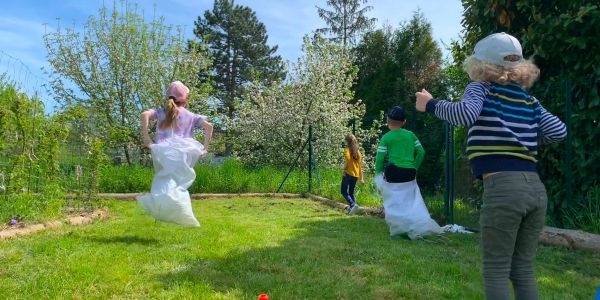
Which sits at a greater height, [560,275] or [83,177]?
[83,177]

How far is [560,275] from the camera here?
13.4 ft

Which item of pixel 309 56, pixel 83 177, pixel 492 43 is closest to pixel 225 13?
pixel 309 56

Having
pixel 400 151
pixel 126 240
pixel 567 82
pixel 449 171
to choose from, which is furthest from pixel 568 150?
pixel 126 240

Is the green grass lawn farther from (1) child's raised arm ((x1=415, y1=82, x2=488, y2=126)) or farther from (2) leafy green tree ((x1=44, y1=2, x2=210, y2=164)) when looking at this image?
(2) leafy green tree ((x1=44, y1=2, x2=210, y2=164))

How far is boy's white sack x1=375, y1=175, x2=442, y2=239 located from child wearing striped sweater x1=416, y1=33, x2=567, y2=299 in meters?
3.08

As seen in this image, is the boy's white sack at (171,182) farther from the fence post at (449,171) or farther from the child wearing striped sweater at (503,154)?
the fence post at (449,171)

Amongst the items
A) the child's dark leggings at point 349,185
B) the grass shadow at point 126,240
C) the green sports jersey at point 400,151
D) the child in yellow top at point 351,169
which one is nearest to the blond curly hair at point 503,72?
the green sports jersey at point 400,151

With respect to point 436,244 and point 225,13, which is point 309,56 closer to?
point 436,244

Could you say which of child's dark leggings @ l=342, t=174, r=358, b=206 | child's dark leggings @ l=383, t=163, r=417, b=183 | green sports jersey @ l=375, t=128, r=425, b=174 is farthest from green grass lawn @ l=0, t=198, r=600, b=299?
child's dark leggings @ l=342, t=174, r=358, b=206

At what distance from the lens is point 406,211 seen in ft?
18.6

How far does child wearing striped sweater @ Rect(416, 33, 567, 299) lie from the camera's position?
7.63ft

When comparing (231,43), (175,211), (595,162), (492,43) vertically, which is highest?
(231,43)

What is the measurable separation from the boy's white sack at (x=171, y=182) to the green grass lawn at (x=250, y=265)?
0.72ft

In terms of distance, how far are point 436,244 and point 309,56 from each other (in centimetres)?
1385
